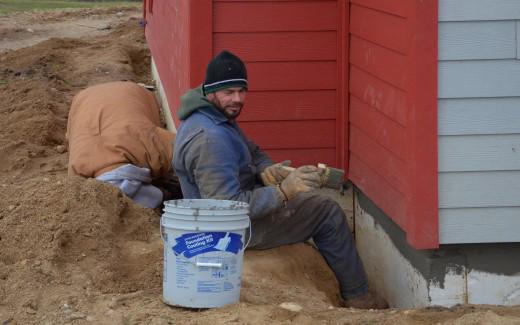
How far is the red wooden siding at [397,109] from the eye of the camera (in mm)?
5125

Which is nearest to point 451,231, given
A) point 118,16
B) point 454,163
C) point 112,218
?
point 454,163

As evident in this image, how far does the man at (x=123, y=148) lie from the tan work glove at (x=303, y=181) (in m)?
1.74

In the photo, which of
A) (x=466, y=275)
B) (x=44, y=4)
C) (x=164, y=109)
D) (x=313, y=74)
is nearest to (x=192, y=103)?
(x=313, y=74)

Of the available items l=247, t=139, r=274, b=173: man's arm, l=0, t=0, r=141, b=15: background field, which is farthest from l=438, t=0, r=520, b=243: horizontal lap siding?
A: l=0, t=0, r=141, b=15: background field

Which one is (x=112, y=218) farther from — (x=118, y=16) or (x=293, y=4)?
(x=118, y=16)

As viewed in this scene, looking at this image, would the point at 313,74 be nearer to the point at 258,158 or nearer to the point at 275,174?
the point at 258,158

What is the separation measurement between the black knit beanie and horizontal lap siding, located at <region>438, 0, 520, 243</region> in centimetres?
123

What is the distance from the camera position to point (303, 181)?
216 inches

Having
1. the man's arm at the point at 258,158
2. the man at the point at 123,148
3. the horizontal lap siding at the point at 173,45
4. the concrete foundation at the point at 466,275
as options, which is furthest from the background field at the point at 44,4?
the concrete foundation at the point at 466,275

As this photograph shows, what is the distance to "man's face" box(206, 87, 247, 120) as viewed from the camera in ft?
19.0

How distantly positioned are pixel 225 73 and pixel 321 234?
130 centimetres

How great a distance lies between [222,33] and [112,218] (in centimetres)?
151

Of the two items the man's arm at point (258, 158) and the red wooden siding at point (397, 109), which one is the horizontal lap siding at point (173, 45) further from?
the red wooden siding at point (397, 109)

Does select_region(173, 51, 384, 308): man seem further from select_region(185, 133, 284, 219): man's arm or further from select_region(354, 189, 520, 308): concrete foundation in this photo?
select_region(354, 189, 520, 308): concrete foundation
